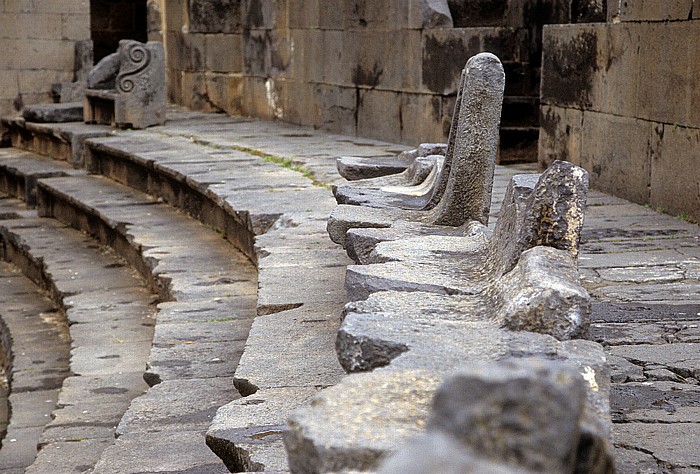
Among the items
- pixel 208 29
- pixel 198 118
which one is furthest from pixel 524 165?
pixel 208 29

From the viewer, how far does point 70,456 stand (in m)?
4.17

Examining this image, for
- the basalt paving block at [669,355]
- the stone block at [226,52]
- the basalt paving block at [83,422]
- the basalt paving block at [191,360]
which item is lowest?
the basalt paving block at [83,422]

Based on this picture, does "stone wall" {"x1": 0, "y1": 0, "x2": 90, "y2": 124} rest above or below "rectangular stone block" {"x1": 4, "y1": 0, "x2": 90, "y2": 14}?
below

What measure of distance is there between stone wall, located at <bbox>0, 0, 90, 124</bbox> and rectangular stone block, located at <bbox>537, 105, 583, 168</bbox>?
7819 mm

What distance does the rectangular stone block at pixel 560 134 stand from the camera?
8023 mm

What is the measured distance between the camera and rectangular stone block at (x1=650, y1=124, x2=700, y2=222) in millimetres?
6430

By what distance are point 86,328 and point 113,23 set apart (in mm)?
14458

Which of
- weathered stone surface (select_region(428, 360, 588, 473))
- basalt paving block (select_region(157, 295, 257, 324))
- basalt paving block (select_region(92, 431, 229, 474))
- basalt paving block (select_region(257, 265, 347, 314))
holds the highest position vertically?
weathered stone surface (select_region(428, 360, 588, 473))

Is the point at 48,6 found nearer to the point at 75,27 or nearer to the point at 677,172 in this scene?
the point at 75,27

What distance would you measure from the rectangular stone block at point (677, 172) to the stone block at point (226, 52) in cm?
839

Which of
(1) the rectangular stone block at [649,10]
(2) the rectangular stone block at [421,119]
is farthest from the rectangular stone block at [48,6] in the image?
(1) the rectangular stone block at [649,10]

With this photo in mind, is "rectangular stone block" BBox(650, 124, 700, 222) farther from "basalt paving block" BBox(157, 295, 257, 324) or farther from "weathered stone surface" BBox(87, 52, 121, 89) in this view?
"weathered stone surface" BBox(87, 52, 121, 89)

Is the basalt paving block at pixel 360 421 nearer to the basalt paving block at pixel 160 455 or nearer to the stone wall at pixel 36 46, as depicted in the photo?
the basalt paving block at pixel 160 455

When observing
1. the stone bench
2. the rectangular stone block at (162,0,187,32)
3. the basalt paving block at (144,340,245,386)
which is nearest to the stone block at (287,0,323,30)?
the stone bench
